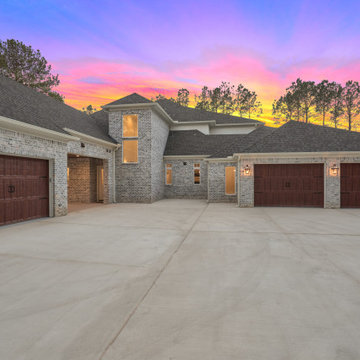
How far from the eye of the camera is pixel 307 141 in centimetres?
1323

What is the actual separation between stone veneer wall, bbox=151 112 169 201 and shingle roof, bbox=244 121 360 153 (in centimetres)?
675

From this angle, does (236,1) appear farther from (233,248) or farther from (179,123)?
(233,248)

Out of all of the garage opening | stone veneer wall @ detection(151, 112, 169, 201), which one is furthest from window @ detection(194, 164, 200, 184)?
the garage opening

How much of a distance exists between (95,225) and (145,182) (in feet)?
26.0

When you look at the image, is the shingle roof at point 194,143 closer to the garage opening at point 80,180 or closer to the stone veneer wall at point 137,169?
the stone veneer wall at point 137,169

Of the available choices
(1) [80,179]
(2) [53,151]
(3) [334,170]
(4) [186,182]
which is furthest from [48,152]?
(3) [334,170]

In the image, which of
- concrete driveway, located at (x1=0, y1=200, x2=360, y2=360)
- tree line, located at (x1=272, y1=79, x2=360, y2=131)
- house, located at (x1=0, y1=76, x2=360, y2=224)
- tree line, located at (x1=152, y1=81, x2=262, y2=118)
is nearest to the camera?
concrete driveway, located at (x1=0, y1=200, x2=360, y2=360)

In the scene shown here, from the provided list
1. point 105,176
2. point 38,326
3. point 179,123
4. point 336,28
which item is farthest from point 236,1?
point 38,326

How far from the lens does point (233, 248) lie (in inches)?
211

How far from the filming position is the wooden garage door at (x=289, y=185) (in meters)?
12.9

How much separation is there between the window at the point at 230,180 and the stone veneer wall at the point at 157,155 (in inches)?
206

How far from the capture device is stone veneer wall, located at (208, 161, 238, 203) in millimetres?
16427

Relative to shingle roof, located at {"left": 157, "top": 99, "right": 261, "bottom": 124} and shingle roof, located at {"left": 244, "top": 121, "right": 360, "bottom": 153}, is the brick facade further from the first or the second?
shingle roof, located at {"left": 157, "top": 99, "right": 261, "bottom": 124}

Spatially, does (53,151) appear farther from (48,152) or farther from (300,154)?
(300,154)
